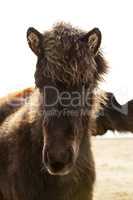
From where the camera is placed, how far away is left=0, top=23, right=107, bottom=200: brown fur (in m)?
5.18

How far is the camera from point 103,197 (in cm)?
1263

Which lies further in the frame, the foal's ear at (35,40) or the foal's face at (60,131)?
the foal's ear at (35,40)

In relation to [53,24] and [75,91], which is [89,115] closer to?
[75,91]

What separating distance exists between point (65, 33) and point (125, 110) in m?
3.06

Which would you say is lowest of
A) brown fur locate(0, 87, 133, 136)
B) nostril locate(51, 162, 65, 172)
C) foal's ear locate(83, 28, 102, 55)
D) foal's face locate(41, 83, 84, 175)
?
nostril locate(51, 162, 65, 172)

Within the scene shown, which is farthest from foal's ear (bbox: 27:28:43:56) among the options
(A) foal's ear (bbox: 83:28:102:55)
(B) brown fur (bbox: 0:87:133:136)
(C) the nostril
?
(B) brown fur (bbox: 0:87:133:136)

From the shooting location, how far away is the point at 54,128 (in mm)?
4996

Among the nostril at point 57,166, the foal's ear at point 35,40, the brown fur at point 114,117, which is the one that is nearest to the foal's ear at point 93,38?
the foal's ear at point 35,40

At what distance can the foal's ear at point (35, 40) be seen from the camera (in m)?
5.40

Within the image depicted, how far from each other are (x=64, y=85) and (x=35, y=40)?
26.1 inches

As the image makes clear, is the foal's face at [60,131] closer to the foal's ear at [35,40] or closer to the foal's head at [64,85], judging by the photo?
the foal's head at [64,85]

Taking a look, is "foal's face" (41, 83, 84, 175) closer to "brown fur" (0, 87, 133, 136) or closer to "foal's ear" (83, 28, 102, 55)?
"foal's ear" (83, 28, 102, 55)

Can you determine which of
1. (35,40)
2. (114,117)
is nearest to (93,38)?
(35,40)

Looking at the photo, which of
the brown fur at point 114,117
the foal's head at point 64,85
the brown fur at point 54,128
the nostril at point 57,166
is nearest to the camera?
the nostril at point 57,166
